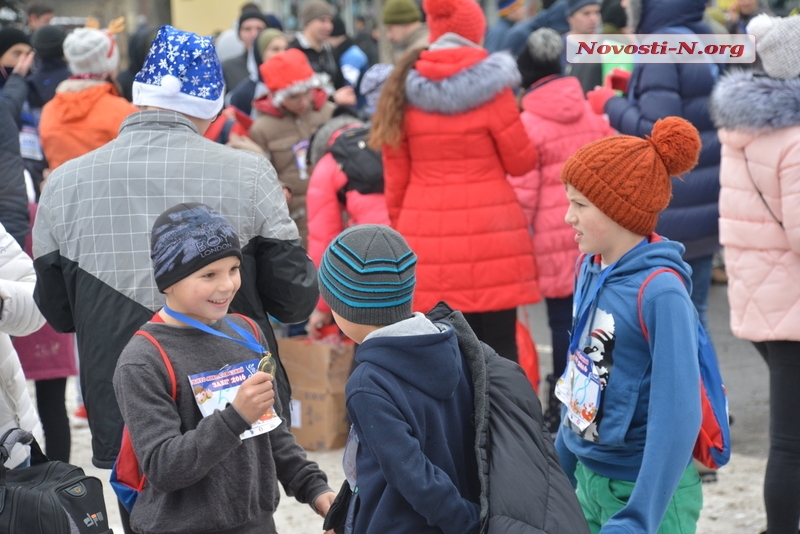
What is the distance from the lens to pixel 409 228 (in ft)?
15.7

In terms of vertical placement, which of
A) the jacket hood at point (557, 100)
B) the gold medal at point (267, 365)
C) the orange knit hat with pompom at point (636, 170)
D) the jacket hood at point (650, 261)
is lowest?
the jacket hood at point (557, 100)

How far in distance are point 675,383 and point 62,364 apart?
121 inches

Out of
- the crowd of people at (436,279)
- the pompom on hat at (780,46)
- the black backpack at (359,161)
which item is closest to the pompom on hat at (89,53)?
the crowd of people at (436,279)

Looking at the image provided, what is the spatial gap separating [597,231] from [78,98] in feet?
11.5

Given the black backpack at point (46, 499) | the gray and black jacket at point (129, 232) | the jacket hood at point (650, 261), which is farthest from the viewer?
the gray and black jacket at point (129, 232)

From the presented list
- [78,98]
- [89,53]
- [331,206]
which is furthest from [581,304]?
[89,53]

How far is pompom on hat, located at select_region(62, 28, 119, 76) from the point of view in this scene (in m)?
5.33

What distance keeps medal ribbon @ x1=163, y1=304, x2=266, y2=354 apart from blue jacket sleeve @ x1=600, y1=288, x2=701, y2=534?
1.05 meters

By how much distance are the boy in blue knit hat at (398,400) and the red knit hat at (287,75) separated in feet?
12.9

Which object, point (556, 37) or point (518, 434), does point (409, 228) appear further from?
point (518, 434)

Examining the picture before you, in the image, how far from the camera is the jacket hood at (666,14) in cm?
452

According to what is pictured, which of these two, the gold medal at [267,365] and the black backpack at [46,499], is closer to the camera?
the black backpack at [46,499]

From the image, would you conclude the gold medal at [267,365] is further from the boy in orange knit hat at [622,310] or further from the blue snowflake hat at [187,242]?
the boy in orange knit hat at [622,310]

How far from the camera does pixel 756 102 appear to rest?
3535mm
